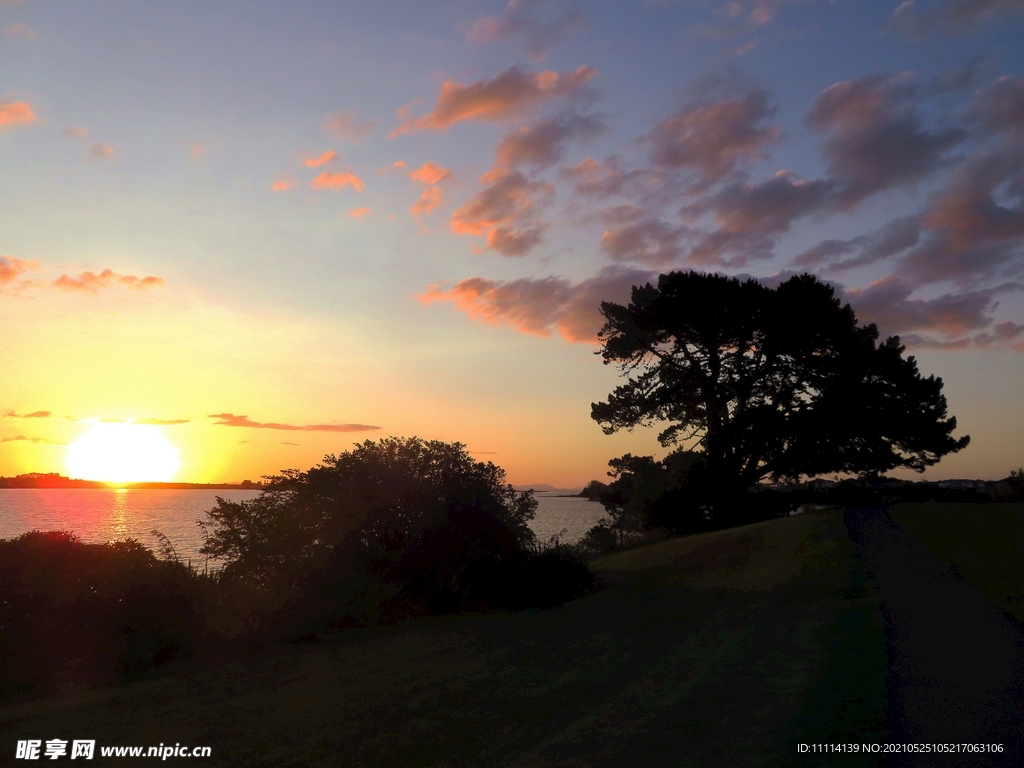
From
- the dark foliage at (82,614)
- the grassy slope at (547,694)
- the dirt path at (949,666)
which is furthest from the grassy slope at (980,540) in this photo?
the dark foliage at (82,614)

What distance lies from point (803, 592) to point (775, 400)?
2767 centimetres

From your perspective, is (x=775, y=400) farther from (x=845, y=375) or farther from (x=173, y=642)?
(x=173, y=642)

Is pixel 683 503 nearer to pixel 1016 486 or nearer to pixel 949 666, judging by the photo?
pixel 1016 486

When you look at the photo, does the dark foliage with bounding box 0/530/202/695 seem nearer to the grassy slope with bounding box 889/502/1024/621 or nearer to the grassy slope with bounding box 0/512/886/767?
the grassy slope with bounding box 0/512/886/767

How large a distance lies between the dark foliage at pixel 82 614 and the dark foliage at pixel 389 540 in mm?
2063

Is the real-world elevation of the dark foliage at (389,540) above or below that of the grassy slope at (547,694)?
above

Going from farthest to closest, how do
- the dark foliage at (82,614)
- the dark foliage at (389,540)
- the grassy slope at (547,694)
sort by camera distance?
the dark foliage at (389,540)
the dark foliage at (82,614)
the grassy slope at (547,694)

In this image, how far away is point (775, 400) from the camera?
40.9 meters

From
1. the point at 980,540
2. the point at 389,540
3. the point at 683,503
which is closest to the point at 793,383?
the point at 683,503

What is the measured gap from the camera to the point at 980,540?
818 inches

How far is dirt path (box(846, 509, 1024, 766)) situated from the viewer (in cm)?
663

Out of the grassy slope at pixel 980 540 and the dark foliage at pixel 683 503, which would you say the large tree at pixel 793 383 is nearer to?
the dark foliage at pixel 683 503

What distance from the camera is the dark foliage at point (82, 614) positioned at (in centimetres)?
1226

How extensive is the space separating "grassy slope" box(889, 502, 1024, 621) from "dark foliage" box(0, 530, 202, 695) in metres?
14.7
